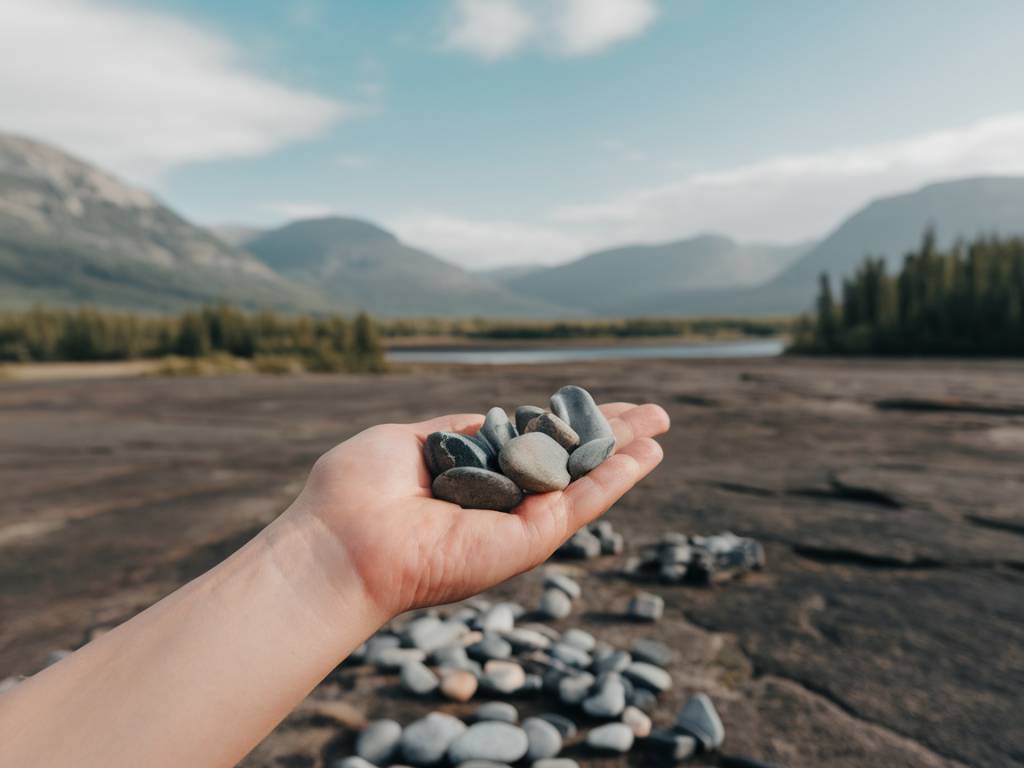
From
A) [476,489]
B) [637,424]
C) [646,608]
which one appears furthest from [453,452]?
[646,608]

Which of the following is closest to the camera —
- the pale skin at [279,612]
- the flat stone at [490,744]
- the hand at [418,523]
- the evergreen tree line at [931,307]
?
the pale skin at [279,612]

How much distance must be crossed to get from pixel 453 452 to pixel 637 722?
112 cm

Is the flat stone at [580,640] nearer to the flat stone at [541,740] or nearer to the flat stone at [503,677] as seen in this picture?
the flat stone at [503,677]

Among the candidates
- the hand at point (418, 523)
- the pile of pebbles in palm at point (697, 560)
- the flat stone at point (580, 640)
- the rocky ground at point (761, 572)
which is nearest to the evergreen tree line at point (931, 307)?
the rocky ground at point (761, 572)

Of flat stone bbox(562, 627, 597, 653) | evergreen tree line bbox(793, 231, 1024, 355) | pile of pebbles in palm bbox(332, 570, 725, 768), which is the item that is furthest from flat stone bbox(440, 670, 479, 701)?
evergreen tree line bbox(793, 231, 1024, 355)

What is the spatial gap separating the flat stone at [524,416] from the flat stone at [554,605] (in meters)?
1.09

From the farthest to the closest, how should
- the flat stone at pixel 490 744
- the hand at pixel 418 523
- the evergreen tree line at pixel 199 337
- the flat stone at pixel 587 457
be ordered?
the evergreen tree line at pixel 199 337, the flat stone at pixel 587 457, the flat stone at pixel 490 744, the hand at pixel 418 523

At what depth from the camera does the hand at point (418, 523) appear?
152 cm

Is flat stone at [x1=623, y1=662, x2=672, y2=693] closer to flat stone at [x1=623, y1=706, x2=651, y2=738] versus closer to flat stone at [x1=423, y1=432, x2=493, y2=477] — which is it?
flat stone at [x1=623, y1=706, x2=651, y2=738]

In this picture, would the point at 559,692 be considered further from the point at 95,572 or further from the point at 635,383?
the point at 635,383

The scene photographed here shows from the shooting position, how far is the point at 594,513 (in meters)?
1.78

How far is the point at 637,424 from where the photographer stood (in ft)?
8.02

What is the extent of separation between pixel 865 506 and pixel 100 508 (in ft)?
19.7

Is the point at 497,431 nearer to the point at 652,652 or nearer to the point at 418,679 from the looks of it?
the point at 418,679
